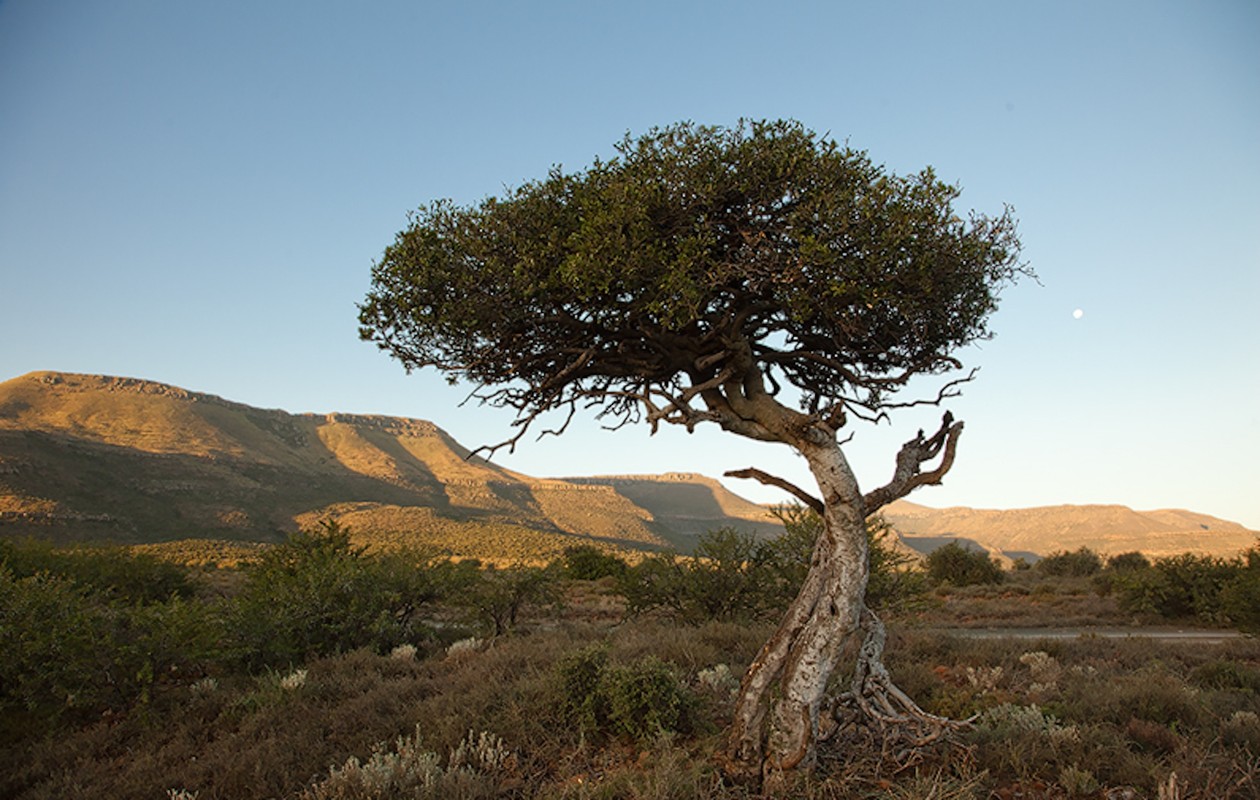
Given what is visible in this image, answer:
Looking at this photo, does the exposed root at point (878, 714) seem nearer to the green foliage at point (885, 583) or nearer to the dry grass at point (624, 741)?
the dry grass at point (624, 741)

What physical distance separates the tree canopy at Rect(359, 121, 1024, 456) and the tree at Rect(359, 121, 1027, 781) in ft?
0.08

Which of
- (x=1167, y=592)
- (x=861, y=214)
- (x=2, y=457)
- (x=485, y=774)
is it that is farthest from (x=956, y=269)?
(x=2, y=457)

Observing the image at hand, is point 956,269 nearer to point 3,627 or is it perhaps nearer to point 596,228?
point 596,228

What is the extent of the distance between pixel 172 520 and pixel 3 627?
66259 millimetres

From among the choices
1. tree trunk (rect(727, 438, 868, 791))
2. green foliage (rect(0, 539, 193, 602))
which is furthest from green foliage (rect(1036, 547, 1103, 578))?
green foliage (rect(0, 539, 193, 602))

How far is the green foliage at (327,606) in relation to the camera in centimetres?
1147

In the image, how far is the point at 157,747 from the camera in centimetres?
802

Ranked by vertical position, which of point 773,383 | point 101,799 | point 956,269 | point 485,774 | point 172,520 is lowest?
point 172,520

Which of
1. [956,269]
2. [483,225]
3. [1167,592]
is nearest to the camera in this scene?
[956,269]

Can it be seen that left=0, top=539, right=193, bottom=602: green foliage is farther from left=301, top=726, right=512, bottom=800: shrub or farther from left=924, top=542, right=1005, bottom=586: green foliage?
left=924, top=542, right=1005, bottom=586: green foliage

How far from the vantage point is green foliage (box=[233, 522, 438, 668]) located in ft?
37.6

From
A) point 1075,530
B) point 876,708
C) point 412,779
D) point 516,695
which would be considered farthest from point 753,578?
point 1075,530

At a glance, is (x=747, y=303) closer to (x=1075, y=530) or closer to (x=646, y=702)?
(x=646, y=702)

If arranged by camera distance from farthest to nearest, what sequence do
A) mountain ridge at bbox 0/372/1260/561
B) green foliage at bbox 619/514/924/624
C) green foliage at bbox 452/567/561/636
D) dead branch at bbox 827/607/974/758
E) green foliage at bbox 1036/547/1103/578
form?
mountain ridge at bbox 0/372/1260/561 < green foliage at bbox 1036/547/1103/578 < green foliage at bbox 452/567/561/636 < green foliage at bbox 619/514/924/624 < dead branch at bbox 827/607/974/758
